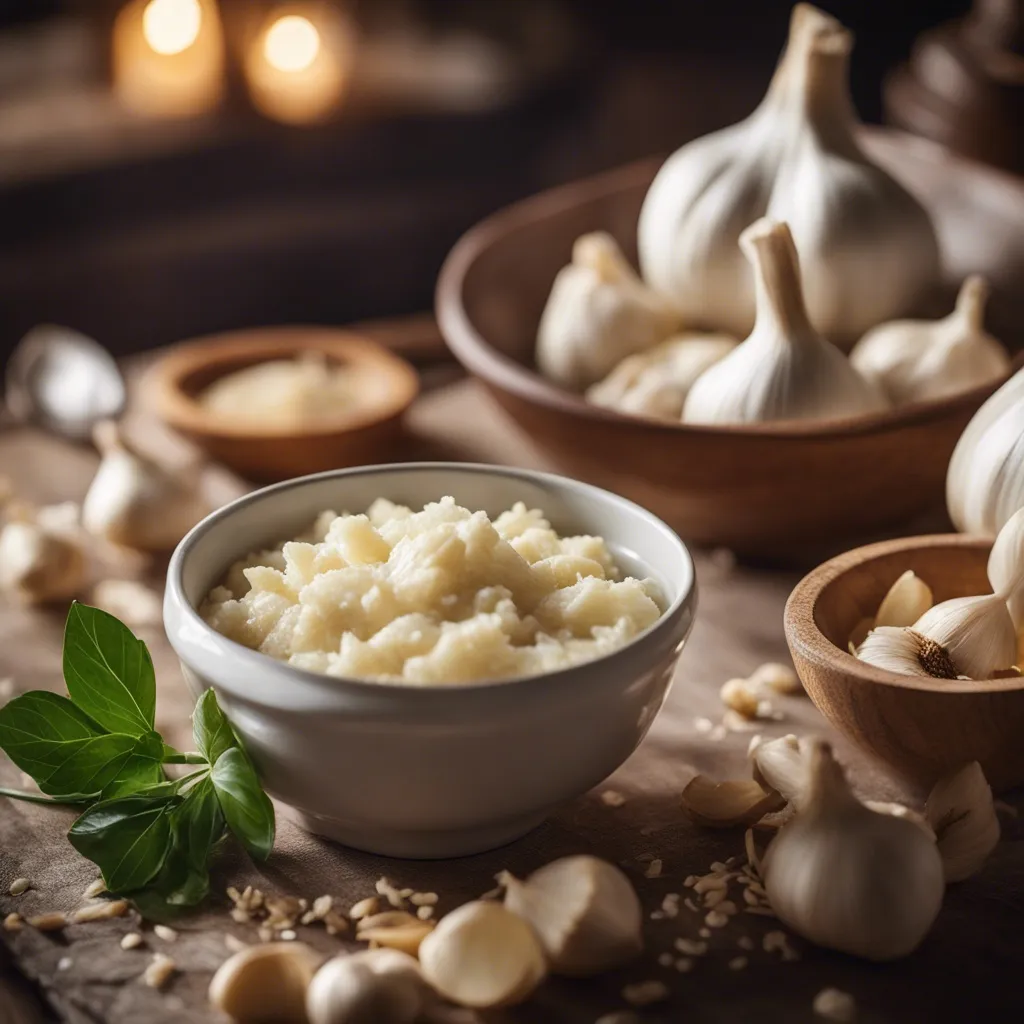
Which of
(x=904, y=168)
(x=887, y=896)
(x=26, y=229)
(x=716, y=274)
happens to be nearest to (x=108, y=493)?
(x=716, y=274)

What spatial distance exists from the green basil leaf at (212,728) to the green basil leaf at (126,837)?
0.05m

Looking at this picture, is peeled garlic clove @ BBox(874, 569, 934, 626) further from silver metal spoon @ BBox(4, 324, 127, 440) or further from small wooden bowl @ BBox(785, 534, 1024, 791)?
silver metal spoon @ BBox(4, 324, 127, 440)

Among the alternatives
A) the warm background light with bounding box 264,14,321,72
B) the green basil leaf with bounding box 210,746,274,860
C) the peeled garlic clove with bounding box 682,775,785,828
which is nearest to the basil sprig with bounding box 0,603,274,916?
the green basil leaf with bounding box 210,746,274,860

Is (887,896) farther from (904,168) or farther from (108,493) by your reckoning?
(904,168)

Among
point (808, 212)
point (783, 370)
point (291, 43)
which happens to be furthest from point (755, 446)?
point (291, 43)

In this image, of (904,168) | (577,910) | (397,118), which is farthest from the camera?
(397,118)

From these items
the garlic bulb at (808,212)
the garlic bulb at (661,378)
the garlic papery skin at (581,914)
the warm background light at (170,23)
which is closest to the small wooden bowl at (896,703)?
the garlic papery skin at (581,914)

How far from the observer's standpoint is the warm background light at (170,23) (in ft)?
9.17

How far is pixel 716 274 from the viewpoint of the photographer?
4.77ft

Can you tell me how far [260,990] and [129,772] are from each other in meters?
0.23

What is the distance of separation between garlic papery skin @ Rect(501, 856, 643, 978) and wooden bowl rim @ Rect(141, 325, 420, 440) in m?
0.76

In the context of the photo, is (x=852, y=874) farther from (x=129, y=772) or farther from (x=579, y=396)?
(x=579, y=396)

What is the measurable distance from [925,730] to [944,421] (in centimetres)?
39

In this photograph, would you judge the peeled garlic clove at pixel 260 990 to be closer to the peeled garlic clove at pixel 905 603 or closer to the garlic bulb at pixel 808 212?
the peeled garlic clove at pixel 905 603
